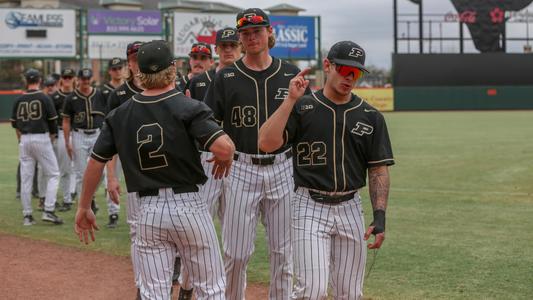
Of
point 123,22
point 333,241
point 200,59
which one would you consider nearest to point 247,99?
point 333,241

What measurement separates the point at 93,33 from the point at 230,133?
44914 mm

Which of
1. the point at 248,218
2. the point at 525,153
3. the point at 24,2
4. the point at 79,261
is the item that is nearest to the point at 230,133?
the point at 248,218

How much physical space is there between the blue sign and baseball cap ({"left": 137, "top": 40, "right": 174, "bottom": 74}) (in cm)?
4767

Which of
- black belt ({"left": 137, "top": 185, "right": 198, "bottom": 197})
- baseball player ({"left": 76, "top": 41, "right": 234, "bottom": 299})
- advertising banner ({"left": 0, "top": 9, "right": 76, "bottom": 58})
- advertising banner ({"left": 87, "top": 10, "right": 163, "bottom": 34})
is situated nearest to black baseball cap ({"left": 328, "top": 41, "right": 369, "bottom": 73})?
baseball player ({"left": 76, "top": 41, "right": 234, "bottom": 299})

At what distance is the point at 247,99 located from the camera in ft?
18.3

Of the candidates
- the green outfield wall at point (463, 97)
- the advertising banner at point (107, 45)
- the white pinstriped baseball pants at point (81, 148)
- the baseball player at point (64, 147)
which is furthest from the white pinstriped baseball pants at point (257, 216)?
the advertising banner at point (107, 45)

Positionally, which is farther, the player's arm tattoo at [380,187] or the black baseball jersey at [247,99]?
the black baseball jersey at [247,99]

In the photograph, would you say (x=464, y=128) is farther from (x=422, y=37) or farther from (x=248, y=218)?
(x=248, y=218)

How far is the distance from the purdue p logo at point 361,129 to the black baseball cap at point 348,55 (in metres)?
0.34

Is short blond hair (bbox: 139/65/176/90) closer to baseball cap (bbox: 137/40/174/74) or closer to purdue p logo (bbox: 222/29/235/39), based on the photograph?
baseball cap (bbox: 137/40/174/74)

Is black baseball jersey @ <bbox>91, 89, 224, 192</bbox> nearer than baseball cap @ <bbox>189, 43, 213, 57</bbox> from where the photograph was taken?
Yes

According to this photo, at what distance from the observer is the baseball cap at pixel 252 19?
215 inches

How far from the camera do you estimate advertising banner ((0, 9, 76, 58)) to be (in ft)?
157

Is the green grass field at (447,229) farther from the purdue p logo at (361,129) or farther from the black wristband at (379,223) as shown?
the purdue p logo at (361,129)
